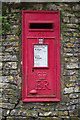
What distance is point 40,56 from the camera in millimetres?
3020

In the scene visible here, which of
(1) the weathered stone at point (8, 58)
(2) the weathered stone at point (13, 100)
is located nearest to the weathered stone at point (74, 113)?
(2) the weathered stone at point (13, 100)

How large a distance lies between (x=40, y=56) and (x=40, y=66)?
0.19 meters

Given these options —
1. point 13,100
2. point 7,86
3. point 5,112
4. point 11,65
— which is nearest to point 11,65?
point 11,65

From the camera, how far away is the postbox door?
301cm

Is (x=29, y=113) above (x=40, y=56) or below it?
below

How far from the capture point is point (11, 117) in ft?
9.98

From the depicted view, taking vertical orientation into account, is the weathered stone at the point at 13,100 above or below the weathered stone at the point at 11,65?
below

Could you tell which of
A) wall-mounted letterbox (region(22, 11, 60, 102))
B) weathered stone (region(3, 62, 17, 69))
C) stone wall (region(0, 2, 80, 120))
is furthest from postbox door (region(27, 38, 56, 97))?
weathered stone (region(3, 62, 17, 69))

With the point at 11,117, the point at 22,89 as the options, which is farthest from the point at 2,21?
the point at 11,117

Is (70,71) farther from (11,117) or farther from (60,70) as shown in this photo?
(11,117)

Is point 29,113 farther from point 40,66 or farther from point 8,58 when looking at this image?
point 8,58

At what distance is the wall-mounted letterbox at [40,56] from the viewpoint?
118 inches

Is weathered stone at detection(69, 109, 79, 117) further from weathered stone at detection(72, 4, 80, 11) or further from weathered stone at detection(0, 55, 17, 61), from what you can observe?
weathered stone at detection(72, 4, 80, 11)

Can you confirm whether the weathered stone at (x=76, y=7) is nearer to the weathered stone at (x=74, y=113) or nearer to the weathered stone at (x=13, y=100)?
the weathered stone at (x=74, y=113)
